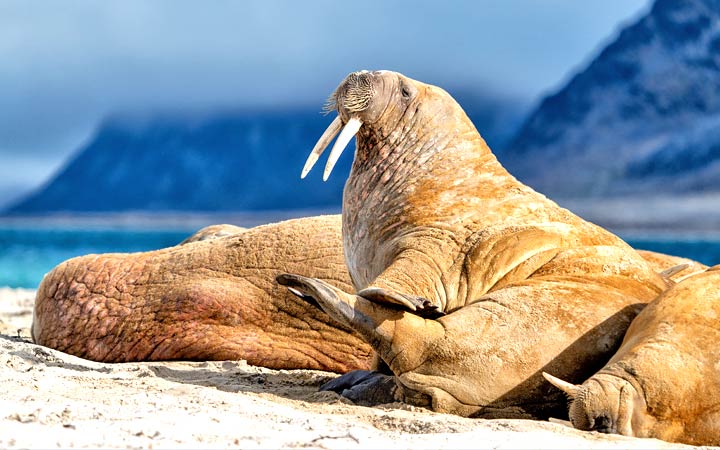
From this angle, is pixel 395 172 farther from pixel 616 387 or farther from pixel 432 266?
pixel 616 387

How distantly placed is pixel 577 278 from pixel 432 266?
0.68 meters

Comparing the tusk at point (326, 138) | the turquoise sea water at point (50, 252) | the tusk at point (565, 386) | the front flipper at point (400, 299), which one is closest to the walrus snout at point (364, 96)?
the tusk at point (326, 138)

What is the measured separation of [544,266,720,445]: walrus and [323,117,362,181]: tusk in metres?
1.98

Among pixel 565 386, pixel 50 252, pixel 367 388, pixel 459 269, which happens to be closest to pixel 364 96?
pixel 459 269

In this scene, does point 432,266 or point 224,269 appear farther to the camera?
point 224,269

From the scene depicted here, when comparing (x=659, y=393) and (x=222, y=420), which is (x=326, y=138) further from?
(x=659, y=393)

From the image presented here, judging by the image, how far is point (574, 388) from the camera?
14.0 ft

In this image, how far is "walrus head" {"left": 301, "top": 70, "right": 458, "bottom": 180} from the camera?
6.07m

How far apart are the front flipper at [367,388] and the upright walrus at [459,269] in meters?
0.11

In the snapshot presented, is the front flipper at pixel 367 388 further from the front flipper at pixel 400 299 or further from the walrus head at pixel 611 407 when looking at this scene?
the walrus head at pixel 611 407

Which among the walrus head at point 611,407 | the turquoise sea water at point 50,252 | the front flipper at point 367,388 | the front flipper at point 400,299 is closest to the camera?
the walrus head at point 611,407

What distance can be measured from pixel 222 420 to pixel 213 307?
3114 mm

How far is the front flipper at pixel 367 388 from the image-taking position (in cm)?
503

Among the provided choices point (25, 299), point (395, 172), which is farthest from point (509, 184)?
point (25, 299)
